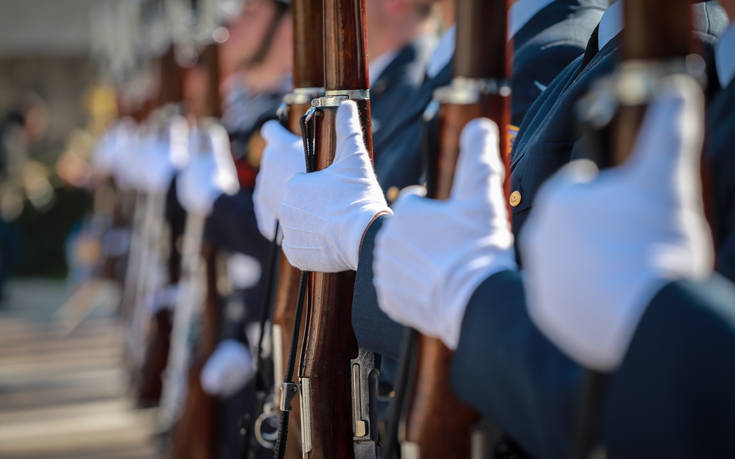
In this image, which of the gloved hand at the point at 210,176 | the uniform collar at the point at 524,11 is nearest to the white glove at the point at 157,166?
the gloved hand at the point at 210,176

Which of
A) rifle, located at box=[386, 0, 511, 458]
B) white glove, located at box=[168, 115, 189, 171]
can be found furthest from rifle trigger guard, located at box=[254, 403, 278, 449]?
white glove, located at box=[168, 115, 189, 171]

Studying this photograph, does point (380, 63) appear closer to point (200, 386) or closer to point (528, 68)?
point (528, 68)

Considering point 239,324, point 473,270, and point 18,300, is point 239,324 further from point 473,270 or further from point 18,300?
point 18,300

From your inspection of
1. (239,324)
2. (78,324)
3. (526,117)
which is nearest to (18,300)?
(78,324)

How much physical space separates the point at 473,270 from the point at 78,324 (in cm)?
548

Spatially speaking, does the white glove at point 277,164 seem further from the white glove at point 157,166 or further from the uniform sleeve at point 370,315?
the white glove at point 157,166

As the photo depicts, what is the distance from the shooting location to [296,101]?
1.27 m

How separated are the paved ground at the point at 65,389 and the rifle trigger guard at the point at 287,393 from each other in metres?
2.33

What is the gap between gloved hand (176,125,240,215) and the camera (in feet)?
7.08

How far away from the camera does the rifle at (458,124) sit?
2.49 feet

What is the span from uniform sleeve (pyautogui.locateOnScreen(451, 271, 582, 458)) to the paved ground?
9.15 feet

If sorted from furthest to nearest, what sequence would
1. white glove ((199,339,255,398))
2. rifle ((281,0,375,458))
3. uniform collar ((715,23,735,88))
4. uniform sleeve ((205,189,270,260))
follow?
white glove ((199,339,255,398)), uniform sleeve ((205,189,270,260)), rifle ((281,0,375,458)), uniform collar ((715,23,735,88))

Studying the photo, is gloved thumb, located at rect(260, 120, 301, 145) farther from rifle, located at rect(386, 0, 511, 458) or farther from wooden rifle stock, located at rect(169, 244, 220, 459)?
wooden rifle stock, located at rect(169, 244, 220, 459)

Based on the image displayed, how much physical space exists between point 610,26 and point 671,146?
2.33ft
